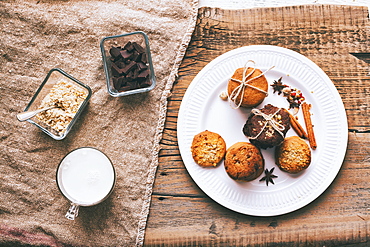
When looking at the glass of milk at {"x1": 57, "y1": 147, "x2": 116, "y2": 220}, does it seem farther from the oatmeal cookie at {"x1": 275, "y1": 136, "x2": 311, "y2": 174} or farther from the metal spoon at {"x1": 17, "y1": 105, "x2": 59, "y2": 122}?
the oatmeal cookie at {"x1": 275, "y1": 136, "x2": 311, "y2": 174}

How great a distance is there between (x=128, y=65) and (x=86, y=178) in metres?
0.76

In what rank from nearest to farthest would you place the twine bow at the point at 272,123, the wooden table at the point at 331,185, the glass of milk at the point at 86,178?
1. the twine bow at the point at 272,123
2. the glass of milk at the point at 86,178
3. the wooden table at the point at 331,185

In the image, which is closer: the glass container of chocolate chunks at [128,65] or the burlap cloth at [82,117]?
the glass container of chocolate chunks at [128,65]

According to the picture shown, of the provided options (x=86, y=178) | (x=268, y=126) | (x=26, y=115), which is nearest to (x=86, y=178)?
(x=86, y=178)

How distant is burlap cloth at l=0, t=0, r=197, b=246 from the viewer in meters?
2.19

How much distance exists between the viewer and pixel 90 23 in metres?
2.23

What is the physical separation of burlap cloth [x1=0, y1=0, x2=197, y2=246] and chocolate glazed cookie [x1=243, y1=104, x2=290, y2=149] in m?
0.61

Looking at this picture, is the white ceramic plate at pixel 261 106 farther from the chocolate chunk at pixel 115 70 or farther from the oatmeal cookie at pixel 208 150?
the chocolate chunk at pixel 115 70

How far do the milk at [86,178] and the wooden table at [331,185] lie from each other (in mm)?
351

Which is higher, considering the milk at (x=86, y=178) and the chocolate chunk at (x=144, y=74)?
the chocolate chunk at (x=144, y=74)

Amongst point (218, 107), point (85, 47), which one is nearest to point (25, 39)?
point (85, 47)

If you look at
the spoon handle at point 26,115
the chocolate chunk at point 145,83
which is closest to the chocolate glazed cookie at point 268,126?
the chocolate chunk at point 145,83

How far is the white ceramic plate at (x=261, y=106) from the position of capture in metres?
2.13

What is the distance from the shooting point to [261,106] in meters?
2.20
